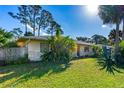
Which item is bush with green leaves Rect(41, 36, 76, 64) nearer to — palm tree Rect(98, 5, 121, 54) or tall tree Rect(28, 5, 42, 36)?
palm tree Rect(98, 5, 121, 54)

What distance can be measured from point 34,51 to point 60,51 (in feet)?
11.4

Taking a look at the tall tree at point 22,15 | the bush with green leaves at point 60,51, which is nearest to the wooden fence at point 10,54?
the bush with green leaves at point 60,51

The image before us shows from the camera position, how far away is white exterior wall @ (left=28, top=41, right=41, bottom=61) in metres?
18.0

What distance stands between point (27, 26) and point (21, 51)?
8.93 meters

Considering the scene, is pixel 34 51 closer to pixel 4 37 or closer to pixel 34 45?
pixel 34 45

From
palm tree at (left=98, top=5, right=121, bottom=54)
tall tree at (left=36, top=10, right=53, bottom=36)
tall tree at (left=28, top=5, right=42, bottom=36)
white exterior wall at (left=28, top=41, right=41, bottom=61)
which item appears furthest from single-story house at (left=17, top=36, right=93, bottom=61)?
palm tree at (left=98, top=5, right=121, bottom=54)

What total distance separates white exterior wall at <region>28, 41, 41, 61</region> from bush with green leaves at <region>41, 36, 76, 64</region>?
8.20 feet

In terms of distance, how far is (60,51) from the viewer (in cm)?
1555

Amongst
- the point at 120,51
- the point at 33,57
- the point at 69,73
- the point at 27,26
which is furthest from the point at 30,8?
the point at 69,73

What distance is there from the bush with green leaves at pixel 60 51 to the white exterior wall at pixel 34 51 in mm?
2498

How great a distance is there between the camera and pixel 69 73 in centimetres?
1148

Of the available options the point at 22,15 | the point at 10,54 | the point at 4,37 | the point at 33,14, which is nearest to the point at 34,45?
the point at 10,54
